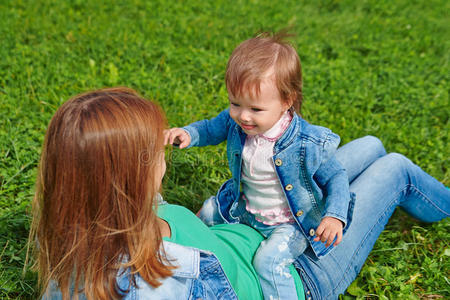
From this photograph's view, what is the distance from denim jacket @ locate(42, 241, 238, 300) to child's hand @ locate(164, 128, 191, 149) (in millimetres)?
635

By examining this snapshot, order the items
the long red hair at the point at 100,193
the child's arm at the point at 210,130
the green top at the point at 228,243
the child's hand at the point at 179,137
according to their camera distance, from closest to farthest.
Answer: the long red hair at the point at 100,193
the green top at the point at 228,243
the child's hand at the point at 179,137
the child's arm at the point at 210,130

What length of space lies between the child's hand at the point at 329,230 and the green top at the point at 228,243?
25 centimetres

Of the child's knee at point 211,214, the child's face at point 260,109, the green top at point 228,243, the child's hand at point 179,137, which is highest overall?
the child's face at point 260,109

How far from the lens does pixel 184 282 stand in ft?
5.47

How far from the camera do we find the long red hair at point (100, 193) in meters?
1.42

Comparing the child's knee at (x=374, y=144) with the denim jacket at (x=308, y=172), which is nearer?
the denim jacket at (x=308, y=172)

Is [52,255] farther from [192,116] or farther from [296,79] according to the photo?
[192,116]

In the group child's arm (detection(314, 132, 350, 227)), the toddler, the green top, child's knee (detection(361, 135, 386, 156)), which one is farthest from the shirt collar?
child's knee (detection(361, 135, 386, 156))

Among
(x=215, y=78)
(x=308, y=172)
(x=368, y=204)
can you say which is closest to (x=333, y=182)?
(x=308, y=172)

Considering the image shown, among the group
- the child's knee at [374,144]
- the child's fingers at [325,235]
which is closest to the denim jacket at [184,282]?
the child's fingers at [325,235]

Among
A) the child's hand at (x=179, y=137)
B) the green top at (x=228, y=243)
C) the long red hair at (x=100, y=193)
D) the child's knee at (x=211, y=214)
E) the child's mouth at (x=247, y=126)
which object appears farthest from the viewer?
the child's knee at (x=211, y=214)

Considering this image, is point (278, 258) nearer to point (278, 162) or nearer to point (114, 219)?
point (278, 162)

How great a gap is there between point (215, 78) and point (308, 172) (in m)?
2.35

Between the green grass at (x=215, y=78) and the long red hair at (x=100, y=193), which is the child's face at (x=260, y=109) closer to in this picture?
the long red hair at (x=100, y=193)
